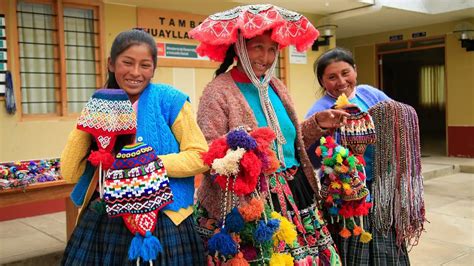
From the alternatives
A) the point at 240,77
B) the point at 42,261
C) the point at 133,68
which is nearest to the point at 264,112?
the point at 240,77

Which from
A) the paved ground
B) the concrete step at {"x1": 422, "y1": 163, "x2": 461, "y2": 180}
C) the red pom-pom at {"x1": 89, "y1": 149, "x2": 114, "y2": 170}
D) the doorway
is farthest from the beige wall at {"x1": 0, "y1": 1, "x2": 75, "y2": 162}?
the doorway

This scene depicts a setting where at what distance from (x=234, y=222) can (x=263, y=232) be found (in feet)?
0.44

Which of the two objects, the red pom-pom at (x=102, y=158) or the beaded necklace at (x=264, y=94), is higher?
the beaded necklace at (x=264, y=94)

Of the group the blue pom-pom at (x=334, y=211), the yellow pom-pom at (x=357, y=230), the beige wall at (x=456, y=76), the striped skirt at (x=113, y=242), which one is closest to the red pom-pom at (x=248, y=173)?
the striped skirt at (x=113, y=242)

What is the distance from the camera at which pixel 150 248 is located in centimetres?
172

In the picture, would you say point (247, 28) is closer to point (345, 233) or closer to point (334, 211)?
point (334, 211)

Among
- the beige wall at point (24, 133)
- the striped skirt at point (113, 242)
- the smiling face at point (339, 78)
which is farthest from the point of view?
the beige wall at point (24, 133)

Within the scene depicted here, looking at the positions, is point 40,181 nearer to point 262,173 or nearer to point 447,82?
point 262,173

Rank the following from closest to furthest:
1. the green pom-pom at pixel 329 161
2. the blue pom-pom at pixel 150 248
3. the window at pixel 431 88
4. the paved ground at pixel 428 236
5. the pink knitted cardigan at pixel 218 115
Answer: the blue pom-pom at pixel 150 248 < the pink knitted cardigan at pixel 218 115 < the green pom-pom at pixel 329 161 < the paved ground at pixel 428 236 < the window at pixel 431 88

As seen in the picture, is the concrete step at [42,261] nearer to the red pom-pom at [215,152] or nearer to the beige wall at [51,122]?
the beige wall at [51,122]

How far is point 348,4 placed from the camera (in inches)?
307

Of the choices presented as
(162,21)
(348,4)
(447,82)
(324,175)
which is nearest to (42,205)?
(162,21)

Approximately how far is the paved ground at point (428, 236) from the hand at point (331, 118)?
8.01ft

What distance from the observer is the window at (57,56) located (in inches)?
217
